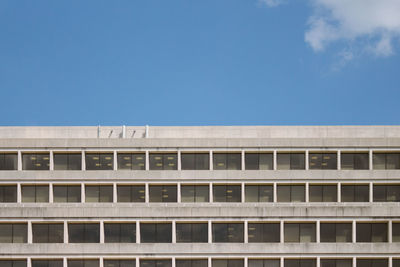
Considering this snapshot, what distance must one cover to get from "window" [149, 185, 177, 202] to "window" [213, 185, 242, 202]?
13.3ft

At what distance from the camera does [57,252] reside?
200 ft

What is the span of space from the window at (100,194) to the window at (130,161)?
243 centimetres

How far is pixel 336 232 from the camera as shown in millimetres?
61625

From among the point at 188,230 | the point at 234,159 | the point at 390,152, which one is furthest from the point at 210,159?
the point at 390,152

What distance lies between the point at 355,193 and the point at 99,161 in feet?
83.8

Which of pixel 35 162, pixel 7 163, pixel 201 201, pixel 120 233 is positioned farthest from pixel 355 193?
pixel 7 163

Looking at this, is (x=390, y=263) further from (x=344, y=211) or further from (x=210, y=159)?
(x=210, y=159)

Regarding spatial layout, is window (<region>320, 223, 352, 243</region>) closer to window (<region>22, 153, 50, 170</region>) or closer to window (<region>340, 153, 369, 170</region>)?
window (<region>340, 153, 369, 170</region>)

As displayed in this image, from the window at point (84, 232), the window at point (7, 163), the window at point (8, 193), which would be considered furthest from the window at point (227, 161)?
the window at point (8, 193)

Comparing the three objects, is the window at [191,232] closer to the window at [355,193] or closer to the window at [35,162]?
the window at [355,193]

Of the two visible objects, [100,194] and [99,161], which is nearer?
[100,194]

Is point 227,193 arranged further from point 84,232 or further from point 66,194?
point 66,194

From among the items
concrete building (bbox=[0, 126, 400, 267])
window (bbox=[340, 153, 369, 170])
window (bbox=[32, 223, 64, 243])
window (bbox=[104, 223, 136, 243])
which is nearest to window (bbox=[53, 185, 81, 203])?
concrete building (bbox=[0, 126, 400, 267])

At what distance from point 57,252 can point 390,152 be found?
111 ft
